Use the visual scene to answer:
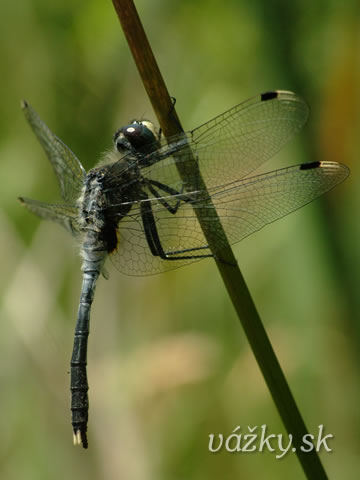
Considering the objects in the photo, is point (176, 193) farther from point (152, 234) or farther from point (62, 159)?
point (62, 159)

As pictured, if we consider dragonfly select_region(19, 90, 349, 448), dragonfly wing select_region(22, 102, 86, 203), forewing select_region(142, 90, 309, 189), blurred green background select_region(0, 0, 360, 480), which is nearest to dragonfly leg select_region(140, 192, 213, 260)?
dragonfly select_region(19, 90, 349, 448)

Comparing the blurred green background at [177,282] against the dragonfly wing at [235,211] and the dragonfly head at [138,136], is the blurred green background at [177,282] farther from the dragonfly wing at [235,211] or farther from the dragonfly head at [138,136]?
the dragonfly head at [138,136]

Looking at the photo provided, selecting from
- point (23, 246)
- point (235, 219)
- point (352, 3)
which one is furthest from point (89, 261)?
point (352, 3)

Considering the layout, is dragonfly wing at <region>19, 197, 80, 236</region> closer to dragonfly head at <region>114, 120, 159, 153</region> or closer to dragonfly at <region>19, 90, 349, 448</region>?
dragonfly at <region>19, 90, 349, 448</region>

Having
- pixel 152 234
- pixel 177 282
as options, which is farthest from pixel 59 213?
pixel 177 282

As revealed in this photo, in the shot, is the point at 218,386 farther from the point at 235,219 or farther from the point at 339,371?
the point at 235,219

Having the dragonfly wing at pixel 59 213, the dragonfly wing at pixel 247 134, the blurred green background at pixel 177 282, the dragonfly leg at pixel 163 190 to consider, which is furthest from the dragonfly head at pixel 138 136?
the blurred green background at pixel 177 282
